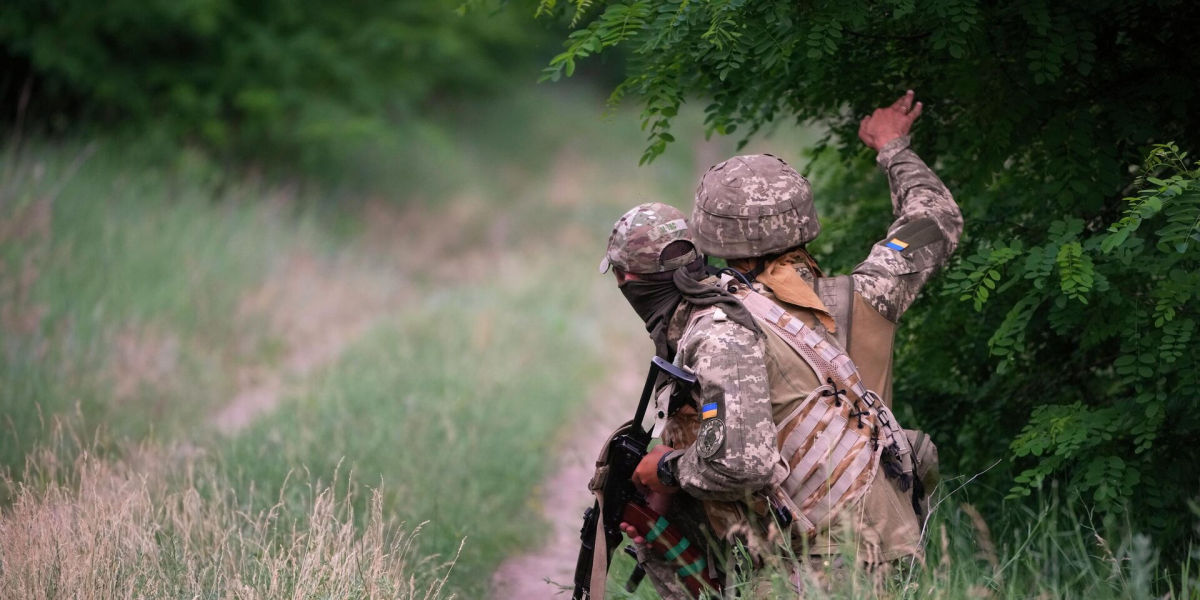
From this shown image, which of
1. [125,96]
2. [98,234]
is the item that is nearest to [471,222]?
[125,96]

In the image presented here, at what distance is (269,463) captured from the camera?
5617mm

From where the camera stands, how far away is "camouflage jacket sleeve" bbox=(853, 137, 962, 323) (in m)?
3.35

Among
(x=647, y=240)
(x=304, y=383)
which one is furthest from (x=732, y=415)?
(x=304, y=383)

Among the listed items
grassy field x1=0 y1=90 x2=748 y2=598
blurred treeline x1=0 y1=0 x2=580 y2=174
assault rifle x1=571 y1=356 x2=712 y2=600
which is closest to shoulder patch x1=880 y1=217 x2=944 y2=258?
assault rifle x1=571 y1=356 x2=712 y2=600

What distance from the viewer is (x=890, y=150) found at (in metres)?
3.68

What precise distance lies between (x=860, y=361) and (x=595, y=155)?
17.7 meters

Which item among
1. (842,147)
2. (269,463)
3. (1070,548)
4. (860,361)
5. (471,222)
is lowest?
(471,222)

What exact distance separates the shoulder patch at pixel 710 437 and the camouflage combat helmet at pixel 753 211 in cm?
60

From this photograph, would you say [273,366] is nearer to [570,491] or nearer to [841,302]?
[570,491]

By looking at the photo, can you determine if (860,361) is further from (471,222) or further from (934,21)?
(471,222)

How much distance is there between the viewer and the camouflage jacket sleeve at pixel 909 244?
3350 mm

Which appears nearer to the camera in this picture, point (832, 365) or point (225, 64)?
point (832, 365)

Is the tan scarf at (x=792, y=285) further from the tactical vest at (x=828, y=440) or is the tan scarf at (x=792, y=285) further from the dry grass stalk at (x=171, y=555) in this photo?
the dry grass stalk at (x=171, y=555)

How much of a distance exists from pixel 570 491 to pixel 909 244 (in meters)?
3.87
